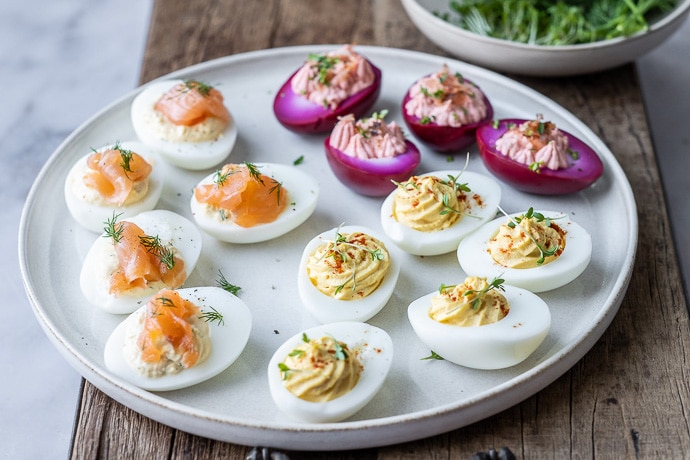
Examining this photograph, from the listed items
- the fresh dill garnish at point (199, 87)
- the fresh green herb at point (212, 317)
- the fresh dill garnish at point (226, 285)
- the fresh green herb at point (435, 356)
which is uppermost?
the fresh dill garnish at point (199, 87)

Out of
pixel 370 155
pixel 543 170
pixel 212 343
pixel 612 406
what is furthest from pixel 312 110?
pixel 612 406

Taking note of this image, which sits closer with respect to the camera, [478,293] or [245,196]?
[478,293]

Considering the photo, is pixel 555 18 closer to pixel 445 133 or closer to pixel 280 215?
pixel 445 133

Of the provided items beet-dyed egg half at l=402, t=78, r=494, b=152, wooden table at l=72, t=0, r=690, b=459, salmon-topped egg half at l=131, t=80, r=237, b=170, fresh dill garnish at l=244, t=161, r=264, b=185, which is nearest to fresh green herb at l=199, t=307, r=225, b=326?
wooden table at l=72, t=0, r=690, b=459

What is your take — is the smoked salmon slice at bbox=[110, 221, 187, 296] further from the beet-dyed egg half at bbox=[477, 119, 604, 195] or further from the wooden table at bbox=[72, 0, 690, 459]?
the beet-dyed egg half at bbox=[477, 119, 604, 195]

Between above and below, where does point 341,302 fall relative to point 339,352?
below

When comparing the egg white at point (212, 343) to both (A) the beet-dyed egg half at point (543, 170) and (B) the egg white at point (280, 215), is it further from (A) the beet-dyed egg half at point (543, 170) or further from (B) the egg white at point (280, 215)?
(A) the beet-dyed egg half at point (543, 170)

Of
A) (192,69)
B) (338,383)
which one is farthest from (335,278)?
(192,69)

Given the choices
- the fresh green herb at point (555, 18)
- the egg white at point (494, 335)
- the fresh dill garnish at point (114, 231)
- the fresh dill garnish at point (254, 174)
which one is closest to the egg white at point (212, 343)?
the fresh dill garnish at point (114, 231)
